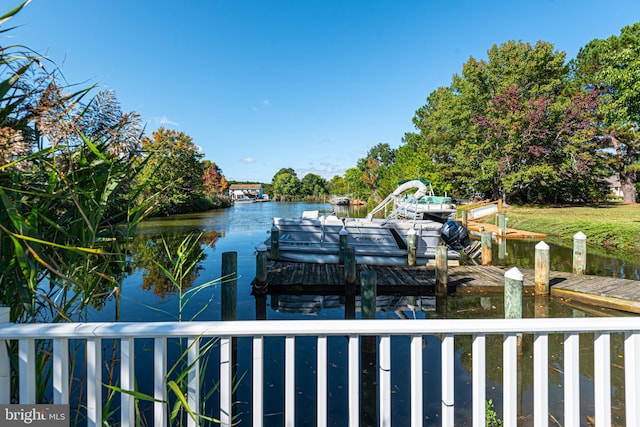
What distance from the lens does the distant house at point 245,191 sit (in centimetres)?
8069

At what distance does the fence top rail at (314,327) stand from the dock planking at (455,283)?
543cm

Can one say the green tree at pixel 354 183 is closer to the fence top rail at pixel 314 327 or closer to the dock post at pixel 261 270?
the dock post at pixel 261 270

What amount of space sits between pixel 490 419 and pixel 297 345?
251 centimetres

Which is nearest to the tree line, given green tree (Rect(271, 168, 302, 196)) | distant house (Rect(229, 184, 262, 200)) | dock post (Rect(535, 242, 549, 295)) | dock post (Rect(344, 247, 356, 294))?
dock post (Rect(535, 242, 549, 295))

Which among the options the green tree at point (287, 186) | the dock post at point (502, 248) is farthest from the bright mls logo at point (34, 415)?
the green tree at point (287, 186)

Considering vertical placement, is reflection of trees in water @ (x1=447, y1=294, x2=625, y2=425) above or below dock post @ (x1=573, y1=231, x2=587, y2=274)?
below

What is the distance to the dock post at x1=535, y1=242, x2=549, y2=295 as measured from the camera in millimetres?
5995

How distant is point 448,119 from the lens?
26.8m

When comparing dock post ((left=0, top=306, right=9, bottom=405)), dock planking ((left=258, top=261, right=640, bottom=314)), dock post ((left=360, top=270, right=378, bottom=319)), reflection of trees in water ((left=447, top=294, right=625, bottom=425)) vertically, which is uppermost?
dock post ((left=0, top=306, right=9, bottom=405))

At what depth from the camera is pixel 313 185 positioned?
8462 centimetres

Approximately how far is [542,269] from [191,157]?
21.3ft

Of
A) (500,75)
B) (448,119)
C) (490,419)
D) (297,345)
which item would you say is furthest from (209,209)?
(490,419)

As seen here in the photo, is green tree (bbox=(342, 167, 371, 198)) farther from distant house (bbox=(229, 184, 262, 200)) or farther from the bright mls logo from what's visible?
the bright mls logo

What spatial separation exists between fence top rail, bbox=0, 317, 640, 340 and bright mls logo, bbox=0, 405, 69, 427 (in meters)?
0.29
